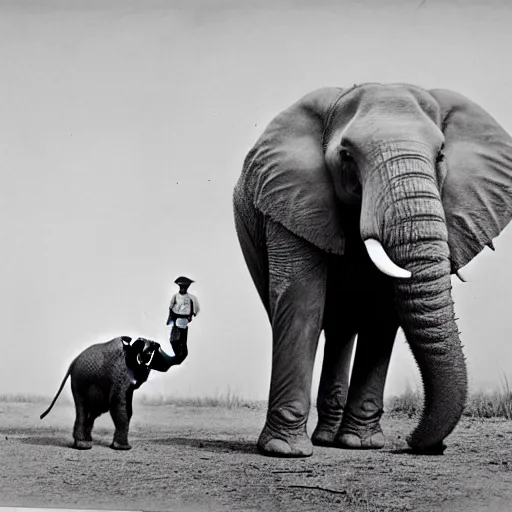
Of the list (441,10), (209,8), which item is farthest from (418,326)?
(209,8)

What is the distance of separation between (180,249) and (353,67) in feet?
3.09

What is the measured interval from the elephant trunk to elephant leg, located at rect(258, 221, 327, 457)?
33 cm

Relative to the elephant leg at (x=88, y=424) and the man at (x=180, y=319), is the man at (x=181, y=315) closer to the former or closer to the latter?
the man at (x=180, y=319)

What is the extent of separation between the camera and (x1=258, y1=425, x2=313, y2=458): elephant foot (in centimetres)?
338

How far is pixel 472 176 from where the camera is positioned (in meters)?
3.41

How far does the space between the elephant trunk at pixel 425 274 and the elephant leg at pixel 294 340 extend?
1.07ft

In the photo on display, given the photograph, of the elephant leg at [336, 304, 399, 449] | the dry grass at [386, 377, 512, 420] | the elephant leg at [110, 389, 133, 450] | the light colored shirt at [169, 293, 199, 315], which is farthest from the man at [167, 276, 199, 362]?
the dry grass at [386, 377, 512, 420]

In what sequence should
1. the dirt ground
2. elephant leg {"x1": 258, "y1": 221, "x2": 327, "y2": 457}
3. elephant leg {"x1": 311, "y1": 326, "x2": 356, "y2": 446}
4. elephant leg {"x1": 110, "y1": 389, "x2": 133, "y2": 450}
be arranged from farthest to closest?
1. elephant leg {"x1": 311, "y1": 326, "x2": 356, "y2": 446}
2. elephant leg {"x1": 110, "y1": 389, "x2": 133, "y2": 450}
3. elephant leg {"x1": 258, "y1": 221, "x2": 327, "y2": 457}
4. the dirt ground

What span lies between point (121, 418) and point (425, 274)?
1147mm

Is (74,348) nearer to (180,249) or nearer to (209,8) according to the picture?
(180,249)

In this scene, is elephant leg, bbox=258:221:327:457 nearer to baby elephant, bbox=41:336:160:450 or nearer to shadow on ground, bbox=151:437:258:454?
shadow on ground, bbox=151:437:258:454

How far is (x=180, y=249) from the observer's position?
3.97 m

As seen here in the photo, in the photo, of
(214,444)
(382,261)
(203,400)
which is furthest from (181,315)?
(382,261)

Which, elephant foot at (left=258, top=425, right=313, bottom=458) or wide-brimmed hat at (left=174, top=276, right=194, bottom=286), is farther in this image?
wide-brimmed hat at (left=174, top=276, right=194, bottom=286)
